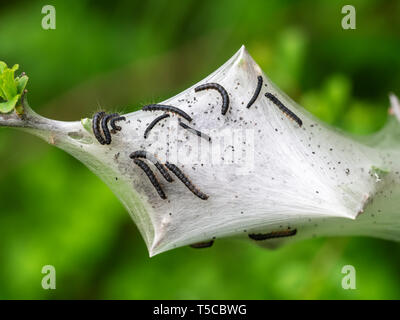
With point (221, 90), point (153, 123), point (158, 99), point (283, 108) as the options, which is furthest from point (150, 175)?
point (158, 99)

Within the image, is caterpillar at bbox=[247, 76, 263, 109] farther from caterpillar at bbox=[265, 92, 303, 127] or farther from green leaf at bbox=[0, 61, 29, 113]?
green leaf at bbox=[0, 61, 29, 113]

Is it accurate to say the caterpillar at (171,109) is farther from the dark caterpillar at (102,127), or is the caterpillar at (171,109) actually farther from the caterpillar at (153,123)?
the dark caterpillar at (102,127)

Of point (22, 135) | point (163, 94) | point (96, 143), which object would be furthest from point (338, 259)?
point (22, 135)

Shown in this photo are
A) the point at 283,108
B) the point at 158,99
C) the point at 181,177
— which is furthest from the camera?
the point at 158,99

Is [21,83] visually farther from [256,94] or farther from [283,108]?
[283,108]

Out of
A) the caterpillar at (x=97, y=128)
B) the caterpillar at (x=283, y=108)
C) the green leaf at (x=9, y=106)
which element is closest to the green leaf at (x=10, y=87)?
the green leaf at (x=9, y=106)
